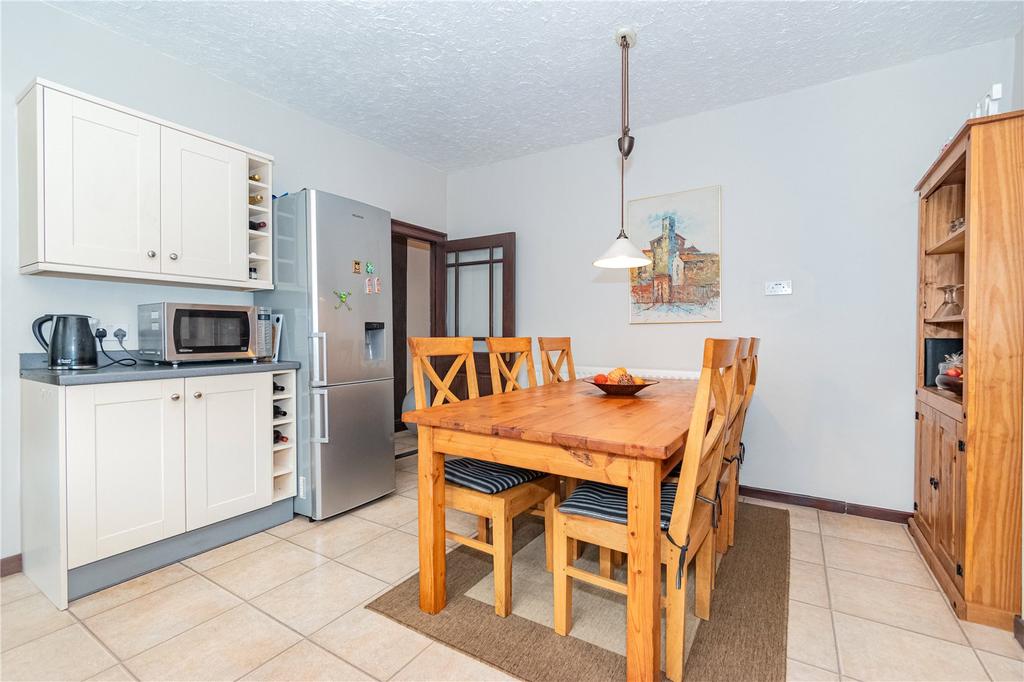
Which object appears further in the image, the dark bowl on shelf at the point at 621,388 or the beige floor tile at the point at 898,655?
the dark bowl on shelf at the point at 621,388

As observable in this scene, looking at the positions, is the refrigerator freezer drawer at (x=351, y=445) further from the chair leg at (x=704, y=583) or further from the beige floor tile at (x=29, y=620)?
the chair leg at (x=704, y=583)

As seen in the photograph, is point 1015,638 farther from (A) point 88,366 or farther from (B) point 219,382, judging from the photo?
(A) point 88,366

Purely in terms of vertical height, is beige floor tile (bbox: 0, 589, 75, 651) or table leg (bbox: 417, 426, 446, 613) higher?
table leg (bbox: 417, 426, 446, 613)

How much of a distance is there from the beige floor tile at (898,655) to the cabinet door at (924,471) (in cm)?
85

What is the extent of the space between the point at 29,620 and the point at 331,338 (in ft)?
5.51

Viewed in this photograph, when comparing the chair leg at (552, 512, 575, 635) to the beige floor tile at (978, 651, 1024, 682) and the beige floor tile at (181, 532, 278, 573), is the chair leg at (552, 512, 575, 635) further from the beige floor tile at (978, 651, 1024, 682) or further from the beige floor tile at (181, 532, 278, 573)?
the beige floor tile at (181, 532, 278, 573)

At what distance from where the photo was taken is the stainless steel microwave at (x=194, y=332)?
2.31 meters

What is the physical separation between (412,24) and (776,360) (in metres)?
2.97

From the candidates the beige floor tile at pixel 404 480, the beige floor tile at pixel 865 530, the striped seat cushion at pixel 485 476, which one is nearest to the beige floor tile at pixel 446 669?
the striped seat cushion at pixel 485 476

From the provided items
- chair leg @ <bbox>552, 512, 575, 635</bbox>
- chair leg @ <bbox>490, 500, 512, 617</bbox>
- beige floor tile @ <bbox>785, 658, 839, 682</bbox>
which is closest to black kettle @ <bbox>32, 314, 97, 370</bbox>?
chair leg @ <bbox>490, 500, 512, 617</bbox>

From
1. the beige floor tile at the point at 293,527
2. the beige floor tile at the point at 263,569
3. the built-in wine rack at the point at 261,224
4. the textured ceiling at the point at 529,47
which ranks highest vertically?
the textured ceiling at the point at 529,47

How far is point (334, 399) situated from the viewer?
9.20 feet

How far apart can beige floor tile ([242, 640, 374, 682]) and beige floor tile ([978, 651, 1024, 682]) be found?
203 cm

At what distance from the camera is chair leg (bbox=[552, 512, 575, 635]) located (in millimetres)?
1617
